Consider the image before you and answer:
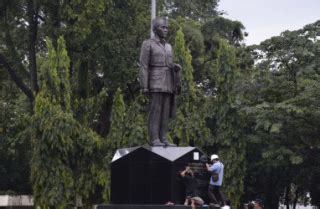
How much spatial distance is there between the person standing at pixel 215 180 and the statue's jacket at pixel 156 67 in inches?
65.5

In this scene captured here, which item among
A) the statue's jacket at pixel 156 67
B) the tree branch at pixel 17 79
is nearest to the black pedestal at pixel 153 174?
the statue's jacket at pixel 156 67

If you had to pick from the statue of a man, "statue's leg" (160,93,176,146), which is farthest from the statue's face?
"statue's leg" (160,93,176,146)

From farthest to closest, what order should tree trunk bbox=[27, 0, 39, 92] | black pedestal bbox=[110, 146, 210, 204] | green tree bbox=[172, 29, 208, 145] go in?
1. tree trunk bbox=[27, 0, 39, 92]
2. green tree bbox=[172, 29, 208, 145]
3. black pedestal bbox=[110, 146, 210, 204]

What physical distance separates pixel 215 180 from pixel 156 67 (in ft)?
7.96

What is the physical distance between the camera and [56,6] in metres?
25.6

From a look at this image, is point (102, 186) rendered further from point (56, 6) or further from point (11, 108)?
point (11, 108)

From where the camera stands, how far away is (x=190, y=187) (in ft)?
42.6

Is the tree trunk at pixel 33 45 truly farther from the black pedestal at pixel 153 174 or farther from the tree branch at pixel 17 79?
the black pedestal at pixel 153 174

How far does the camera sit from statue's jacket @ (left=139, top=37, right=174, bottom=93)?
1366 centimetres

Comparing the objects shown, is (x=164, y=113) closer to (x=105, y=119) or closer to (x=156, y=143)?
(x=156, y=143)

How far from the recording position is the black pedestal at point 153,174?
42.3 feet

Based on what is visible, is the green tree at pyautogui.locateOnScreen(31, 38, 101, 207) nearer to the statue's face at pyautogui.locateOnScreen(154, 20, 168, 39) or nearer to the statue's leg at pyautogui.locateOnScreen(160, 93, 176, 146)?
the statue's leg at pyautogui.locateOnScreen(160, 93, 176, 146)

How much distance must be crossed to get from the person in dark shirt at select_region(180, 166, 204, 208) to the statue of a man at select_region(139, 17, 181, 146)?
2.94 feet

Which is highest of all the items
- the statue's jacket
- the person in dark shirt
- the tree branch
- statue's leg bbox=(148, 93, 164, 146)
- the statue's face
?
the tree branch
